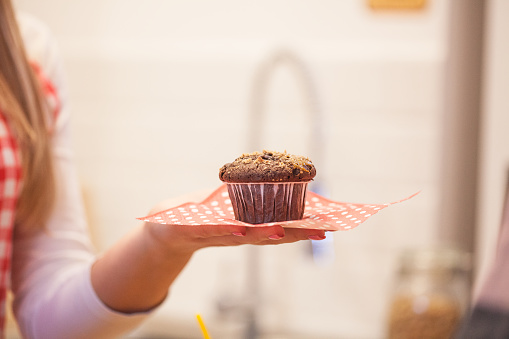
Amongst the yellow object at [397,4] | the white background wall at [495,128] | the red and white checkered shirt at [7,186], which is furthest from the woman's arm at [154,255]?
the yellow object at [397,4]

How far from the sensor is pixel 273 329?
185 centimetres

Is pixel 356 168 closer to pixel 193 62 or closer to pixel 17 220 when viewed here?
pixel 193 62

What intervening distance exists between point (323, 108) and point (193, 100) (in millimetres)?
415

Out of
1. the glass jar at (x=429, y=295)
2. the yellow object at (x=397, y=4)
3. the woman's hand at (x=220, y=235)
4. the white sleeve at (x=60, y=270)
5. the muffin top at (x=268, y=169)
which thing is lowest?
the glass jar at (x=429, y=295)

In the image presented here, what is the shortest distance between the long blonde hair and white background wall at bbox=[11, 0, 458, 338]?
0.91m

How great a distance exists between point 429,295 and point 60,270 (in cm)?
89

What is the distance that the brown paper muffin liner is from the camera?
2.43 feet

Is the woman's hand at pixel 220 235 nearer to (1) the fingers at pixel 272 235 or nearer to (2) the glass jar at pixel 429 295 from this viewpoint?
(1) the fingers at pixel 272 235

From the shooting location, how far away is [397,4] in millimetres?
1687

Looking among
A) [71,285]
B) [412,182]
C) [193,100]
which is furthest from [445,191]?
[71,285]

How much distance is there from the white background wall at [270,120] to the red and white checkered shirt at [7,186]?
946mm

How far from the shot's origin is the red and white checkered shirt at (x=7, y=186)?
92cm

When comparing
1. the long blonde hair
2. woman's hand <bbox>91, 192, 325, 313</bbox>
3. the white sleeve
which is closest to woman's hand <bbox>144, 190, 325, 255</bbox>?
woman's hand <bbox>91, 192, 325, 313</bbox>

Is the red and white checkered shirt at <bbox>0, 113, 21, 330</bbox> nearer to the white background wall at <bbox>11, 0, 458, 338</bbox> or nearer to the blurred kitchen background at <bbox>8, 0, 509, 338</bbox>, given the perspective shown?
the blurred kitchen background at <bbox>8, 0, 509, 338</bbox>
